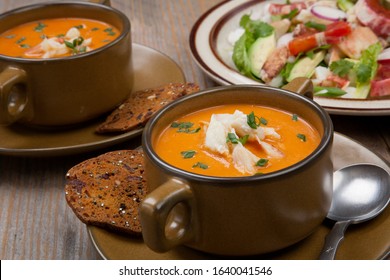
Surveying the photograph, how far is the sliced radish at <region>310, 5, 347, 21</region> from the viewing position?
106 inches

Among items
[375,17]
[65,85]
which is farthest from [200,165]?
[375,17]

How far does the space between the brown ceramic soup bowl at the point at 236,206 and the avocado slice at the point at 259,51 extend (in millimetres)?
1033

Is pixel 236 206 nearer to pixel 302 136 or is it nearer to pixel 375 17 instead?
pixel 302 136

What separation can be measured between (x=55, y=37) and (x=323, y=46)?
1.02 meters

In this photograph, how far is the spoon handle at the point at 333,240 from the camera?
4.71 ft

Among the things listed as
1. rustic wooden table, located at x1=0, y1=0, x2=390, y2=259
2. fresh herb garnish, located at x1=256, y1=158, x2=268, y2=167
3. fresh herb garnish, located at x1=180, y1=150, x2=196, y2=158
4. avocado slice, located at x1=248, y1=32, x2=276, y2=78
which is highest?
fresh herb garnish, located at x1=256, y1=158, x2=268, y2=167

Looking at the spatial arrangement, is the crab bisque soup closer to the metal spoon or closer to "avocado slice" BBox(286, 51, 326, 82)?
the metal spoon

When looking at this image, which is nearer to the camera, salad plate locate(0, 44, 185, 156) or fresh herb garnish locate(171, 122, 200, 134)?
fresh herb garnish locate(171, 122, 200, 134)

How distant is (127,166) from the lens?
1.77 m

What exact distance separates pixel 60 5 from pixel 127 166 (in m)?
0.96

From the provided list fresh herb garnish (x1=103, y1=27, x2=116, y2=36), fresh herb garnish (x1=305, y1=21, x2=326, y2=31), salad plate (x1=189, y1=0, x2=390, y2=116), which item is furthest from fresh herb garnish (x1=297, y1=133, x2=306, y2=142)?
fresh herb garnish (x1=305, y1=21, x2=326, y2=31)
